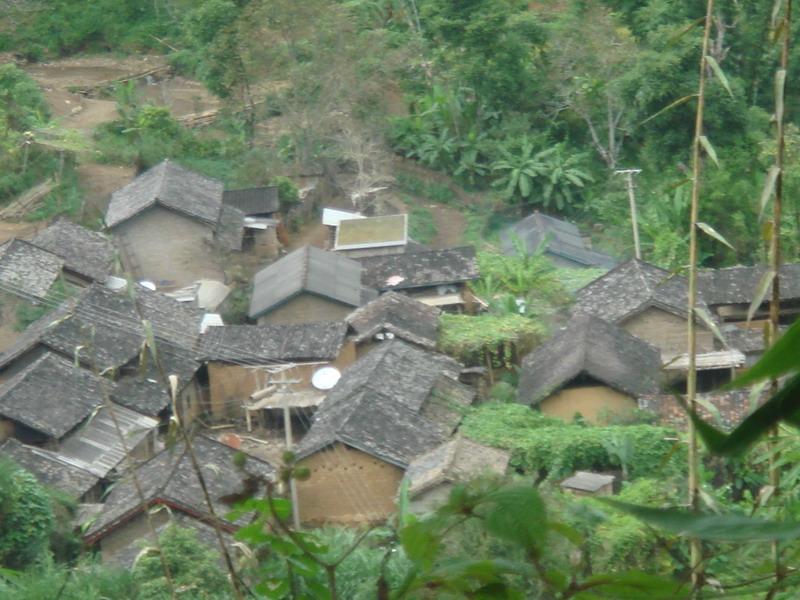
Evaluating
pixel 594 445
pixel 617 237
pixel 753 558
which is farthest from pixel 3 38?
pixel 753 558

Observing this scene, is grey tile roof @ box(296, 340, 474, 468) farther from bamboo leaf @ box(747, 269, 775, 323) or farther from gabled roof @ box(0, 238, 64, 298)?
bamboo leaf @ box(747, 269, 775, 323)

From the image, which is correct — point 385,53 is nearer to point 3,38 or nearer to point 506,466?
point 3,38

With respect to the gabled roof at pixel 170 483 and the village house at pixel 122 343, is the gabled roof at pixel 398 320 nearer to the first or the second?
the village house at pixel 122 343

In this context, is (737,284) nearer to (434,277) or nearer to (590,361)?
(590,361)

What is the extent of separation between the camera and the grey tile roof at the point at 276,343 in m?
16.6

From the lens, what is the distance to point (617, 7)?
84.0ft

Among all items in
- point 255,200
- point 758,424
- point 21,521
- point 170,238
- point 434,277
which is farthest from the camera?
point 255,200

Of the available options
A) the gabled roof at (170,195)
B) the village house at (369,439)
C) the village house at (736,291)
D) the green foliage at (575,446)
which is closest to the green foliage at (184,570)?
the village house at (369,439)

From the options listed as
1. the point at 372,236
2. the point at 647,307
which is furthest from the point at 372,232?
the point at 647,307

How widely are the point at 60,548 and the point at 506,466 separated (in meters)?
4.57

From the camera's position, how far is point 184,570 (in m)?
8.59

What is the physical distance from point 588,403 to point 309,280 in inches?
193

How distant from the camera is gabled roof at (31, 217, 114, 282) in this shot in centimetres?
1894

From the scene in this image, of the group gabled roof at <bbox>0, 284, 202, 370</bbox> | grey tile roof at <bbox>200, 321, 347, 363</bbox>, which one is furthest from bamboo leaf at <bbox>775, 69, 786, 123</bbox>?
grey tile roof at <bbox>200, 321, 347, 363</bbox>
